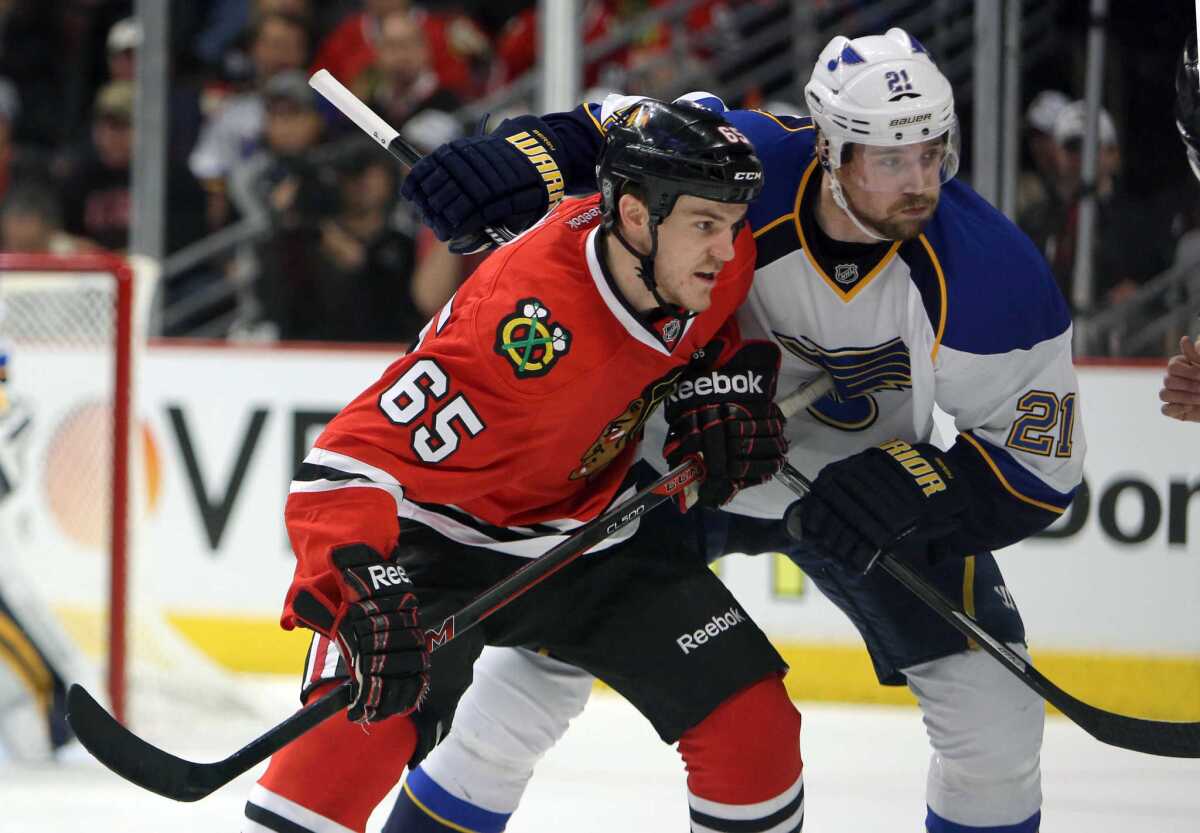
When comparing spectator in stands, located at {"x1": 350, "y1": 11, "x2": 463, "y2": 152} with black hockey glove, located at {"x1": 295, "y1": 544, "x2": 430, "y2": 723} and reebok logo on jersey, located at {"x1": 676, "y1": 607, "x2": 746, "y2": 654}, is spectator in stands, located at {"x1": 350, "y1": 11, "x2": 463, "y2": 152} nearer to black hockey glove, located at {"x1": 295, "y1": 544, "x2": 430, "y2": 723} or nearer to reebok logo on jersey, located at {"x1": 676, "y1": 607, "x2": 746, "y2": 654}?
reebok logo on jersey, located at {"x1": 676, "y1": 607, "x2": 746, "y2": 654}

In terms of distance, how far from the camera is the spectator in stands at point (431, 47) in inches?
198

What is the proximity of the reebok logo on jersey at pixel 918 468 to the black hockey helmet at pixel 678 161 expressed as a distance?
0.42 metres

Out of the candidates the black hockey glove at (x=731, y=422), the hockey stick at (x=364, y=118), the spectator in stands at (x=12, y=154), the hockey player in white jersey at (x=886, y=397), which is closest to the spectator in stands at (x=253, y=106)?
the spectator in stands at (x=12, y=154)

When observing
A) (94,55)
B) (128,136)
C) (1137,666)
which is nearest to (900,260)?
(1137,666)

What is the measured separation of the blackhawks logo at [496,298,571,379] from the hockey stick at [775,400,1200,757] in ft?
1.46

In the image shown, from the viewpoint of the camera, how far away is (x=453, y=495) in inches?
80.4

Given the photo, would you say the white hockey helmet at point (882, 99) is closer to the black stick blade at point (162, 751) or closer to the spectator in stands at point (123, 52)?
the black stick blade at point (162, 751)

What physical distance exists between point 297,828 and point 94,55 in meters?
4.79

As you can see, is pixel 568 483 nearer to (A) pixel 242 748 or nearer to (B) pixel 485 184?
(B) pixel 485 184

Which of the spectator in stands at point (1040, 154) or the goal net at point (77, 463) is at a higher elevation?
the spectator in stands at point (1040, 154)

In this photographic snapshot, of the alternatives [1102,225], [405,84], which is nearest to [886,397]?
[1102,225]

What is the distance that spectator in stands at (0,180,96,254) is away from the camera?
5.21m

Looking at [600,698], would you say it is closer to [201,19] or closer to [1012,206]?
[1012,206]

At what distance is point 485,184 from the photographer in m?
2.28
